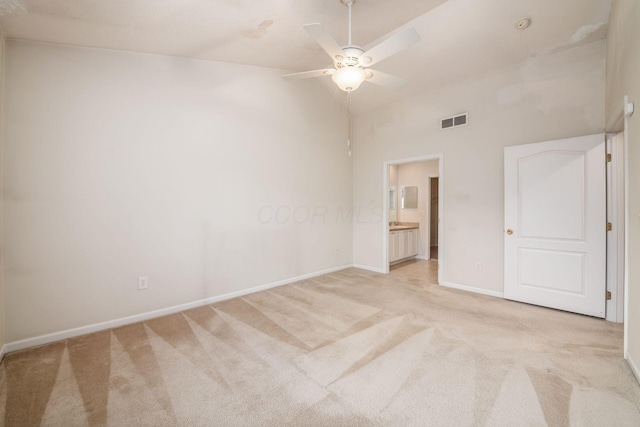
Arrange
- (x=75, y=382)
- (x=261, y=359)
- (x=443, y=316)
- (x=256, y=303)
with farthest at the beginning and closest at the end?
(x=256, y=303)
(x=443, y=316)
(x=261, y=359)
(x=75, y=382)

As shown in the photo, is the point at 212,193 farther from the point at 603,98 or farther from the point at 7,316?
the point at 603,98

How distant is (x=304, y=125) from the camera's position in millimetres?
4492

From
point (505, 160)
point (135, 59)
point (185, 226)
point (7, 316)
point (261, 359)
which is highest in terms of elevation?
point (135, 59)

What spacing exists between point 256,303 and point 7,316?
7.39 feet

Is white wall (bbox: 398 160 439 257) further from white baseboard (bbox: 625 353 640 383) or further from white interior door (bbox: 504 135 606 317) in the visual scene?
white baseboard (bbox: 625 353 640 383)

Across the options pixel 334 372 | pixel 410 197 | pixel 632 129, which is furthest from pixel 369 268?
pixel 632 129

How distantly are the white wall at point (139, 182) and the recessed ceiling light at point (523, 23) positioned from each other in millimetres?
2882

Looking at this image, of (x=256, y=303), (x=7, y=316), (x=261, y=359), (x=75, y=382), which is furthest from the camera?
(x=256, y=303)

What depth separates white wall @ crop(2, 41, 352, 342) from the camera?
94.9 inches

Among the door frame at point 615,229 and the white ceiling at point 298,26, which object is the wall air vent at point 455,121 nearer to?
the white ceiling at point 298,26

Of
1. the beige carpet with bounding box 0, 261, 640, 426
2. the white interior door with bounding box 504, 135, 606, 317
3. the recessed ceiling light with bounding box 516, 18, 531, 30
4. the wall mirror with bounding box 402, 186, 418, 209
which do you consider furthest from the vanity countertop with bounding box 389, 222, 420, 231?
the recessed ceiling light with bounding box 516, 18, 531, 30

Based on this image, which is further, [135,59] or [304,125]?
[304,125]

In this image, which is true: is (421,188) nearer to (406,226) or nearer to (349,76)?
(406,226)

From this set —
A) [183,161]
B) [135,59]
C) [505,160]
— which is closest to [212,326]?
[183,161]
